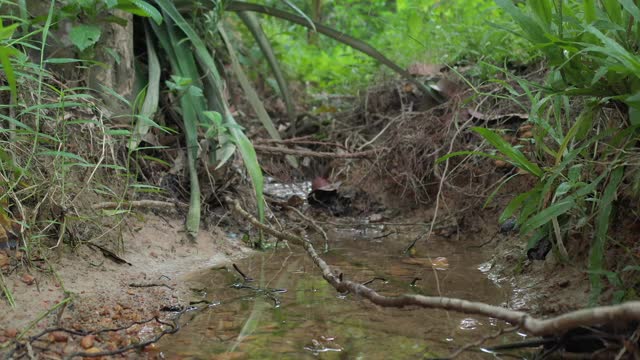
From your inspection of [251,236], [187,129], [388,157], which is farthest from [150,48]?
[388,157]

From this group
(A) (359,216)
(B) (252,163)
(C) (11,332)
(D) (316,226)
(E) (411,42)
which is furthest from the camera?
(E) (411,42)

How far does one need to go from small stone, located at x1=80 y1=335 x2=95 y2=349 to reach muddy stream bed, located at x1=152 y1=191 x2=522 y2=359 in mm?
159

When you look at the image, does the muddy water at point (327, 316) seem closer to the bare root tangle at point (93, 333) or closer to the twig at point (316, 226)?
the bare root tangle at point (93, 333)

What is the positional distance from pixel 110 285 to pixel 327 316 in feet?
2.16

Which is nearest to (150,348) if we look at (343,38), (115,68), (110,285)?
(110,285)

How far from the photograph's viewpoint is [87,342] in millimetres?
1492

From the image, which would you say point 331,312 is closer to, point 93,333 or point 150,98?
point 93,333

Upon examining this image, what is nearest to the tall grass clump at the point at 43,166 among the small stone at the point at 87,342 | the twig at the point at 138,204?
the twig at the point at 138,204

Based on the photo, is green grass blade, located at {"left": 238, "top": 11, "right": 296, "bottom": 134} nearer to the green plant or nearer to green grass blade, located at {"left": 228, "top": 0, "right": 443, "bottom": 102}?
green grass blade, located at {"left": 228, "top": 0, "right": 443, "bottom": 102}

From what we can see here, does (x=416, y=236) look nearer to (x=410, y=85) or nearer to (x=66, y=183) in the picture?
(x=410, y=85)

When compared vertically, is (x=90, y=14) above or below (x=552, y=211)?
above

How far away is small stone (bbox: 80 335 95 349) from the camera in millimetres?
1483

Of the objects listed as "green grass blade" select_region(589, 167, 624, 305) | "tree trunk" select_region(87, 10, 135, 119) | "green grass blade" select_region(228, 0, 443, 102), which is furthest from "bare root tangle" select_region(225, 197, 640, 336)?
"green grass blade" select_region(228, 0, 443, 102)

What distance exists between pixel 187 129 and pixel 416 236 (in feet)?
3.62
